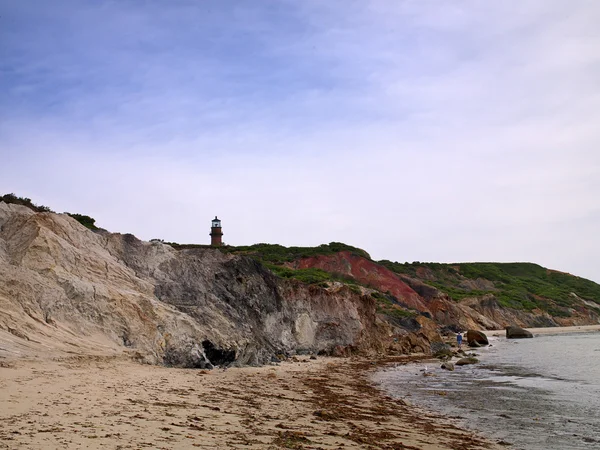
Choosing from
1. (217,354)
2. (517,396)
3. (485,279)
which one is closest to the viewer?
(517,396)

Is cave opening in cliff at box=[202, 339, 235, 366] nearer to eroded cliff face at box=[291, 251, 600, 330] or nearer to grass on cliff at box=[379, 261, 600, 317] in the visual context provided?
eroded cliff face at box=[291, 251, 600, 330]

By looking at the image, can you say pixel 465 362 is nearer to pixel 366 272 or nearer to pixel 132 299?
pixel 132 299

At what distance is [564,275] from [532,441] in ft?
491

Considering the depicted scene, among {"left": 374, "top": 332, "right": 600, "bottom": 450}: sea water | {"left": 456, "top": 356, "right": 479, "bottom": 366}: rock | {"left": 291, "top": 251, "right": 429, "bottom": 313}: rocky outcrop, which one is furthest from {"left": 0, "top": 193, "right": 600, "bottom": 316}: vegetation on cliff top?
{"left": 374, "top": 332, "right": 600, "bottom": 450}: sea water

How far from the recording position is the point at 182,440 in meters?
9.18

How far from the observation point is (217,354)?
2395cm

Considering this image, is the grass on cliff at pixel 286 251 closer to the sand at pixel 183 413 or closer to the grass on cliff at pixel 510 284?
the grass on cliff at pixel 510 284

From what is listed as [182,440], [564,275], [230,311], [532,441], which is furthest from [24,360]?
[564,275]

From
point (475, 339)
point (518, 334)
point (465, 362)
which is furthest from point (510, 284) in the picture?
point (465, 362)

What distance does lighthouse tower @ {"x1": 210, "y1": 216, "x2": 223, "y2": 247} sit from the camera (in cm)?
7475

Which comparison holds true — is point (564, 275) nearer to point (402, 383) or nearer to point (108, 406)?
point (402, 383)

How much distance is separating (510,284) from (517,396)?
10686 cm

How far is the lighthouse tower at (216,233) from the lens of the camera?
74750 millimetres

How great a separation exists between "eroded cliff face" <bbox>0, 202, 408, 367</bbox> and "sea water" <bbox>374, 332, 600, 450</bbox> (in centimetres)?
737
